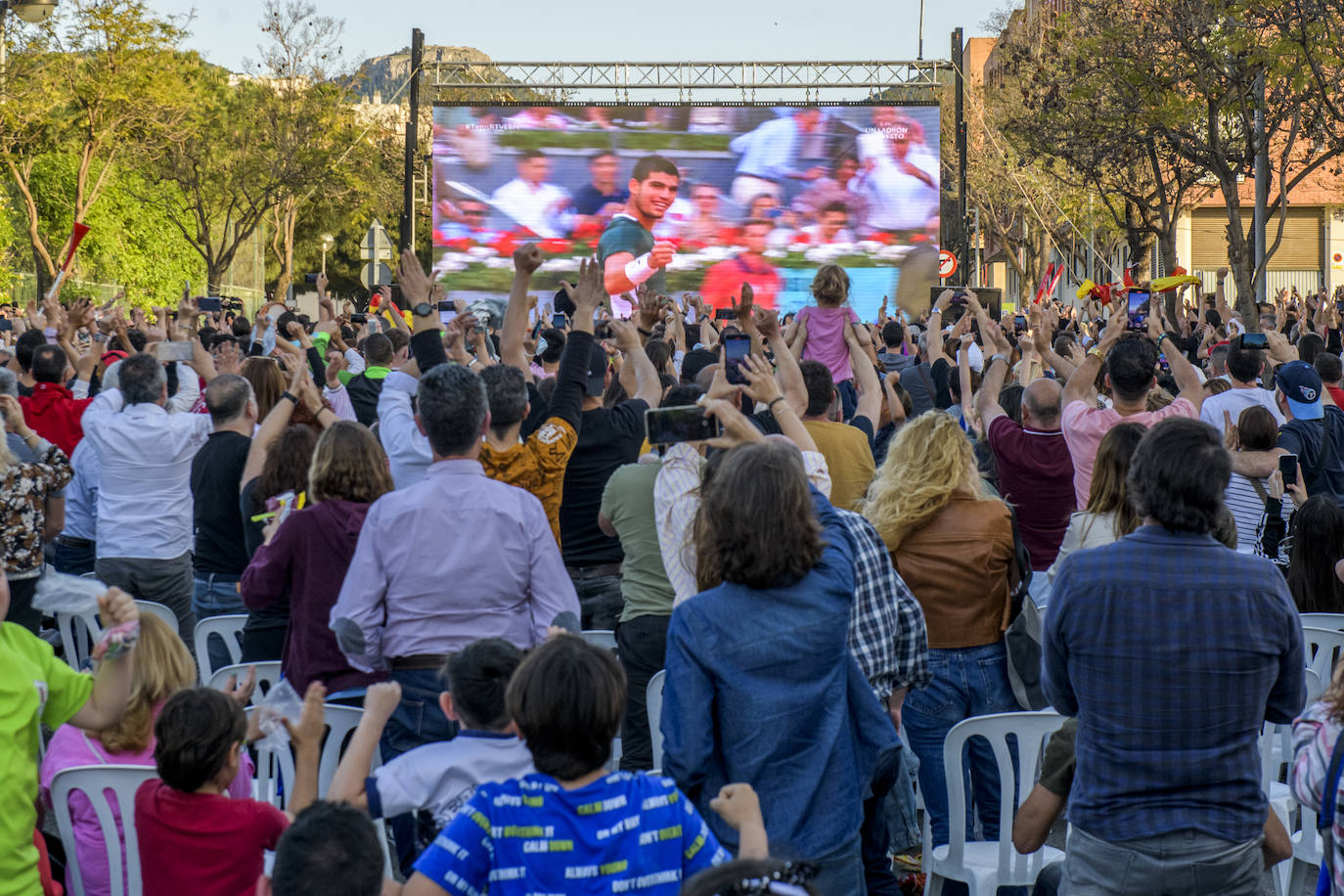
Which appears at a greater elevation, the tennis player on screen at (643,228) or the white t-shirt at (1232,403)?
the tennis player on screen at (643,228)

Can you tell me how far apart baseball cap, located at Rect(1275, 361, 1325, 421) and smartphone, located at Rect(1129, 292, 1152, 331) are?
4000 mm

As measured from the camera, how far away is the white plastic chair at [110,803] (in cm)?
348

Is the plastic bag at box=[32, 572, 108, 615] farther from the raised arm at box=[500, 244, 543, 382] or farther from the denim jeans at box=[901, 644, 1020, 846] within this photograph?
the denim jeans at box=[901, 644, 1020, 846]

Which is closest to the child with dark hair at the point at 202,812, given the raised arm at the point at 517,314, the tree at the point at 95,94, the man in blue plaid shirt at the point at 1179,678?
the man in blue plaid shirt at the point at 1179,678

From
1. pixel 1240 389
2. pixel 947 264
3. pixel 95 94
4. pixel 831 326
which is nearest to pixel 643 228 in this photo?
pixel 947 264

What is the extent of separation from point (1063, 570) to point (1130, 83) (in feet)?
→ 61.8

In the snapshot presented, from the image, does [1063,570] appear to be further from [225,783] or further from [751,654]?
[225,783]

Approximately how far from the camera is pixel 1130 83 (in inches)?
800

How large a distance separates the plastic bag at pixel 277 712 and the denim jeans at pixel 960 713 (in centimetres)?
209

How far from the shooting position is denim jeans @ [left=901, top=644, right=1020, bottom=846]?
442 cm

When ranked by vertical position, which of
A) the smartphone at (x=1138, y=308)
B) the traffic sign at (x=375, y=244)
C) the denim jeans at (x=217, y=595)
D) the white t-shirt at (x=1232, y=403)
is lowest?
the denim jeans at (x=217, y=595)

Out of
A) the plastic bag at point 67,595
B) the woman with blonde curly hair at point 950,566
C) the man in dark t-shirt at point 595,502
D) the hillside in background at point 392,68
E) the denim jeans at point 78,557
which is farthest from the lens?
the hillside in background at point 392,68

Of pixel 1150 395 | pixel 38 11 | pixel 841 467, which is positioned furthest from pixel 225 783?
pixel 38 11

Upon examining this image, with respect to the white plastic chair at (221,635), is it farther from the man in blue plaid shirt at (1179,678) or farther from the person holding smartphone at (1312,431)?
the person holding smartphone at (1312,431)
